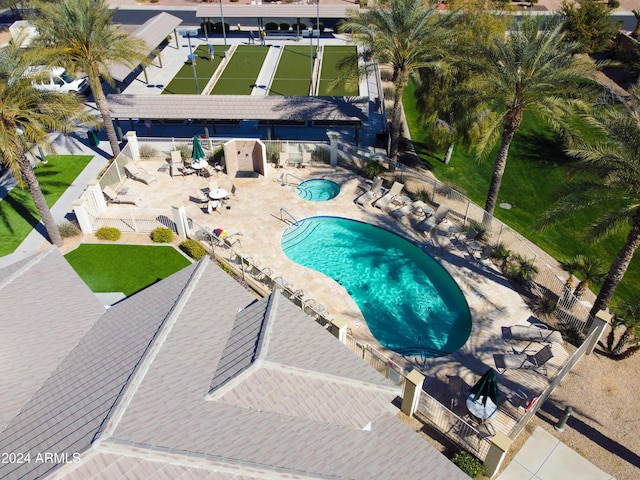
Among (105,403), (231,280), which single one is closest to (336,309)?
(231,280)

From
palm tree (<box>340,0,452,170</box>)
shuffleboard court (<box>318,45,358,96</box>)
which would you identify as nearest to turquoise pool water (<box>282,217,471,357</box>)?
palm tree (<box>340,0,452,170</box>)

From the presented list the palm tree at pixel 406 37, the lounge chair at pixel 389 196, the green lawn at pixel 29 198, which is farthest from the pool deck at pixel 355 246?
the palm tree at pixel 406 37

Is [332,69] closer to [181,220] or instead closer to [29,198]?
[181,220]

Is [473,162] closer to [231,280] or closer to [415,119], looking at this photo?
[415,119]

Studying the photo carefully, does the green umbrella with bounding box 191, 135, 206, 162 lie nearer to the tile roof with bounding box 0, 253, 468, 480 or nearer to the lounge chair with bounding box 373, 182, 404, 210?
the lounge chair with bounding box 373, 182, 404, 210

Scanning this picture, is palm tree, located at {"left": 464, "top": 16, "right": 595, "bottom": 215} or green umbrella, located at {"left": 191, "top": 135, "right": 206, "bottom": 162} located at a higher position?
palm tree, located at {"left": 464, "top": 16, "right": 595, "bottom": 215}

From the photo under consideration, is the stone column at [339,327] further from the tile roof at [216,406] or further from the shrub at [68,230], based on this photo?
the shrub at [68,230]

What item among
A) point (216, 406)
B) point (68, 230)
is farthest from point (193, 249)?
point (216, 406)
